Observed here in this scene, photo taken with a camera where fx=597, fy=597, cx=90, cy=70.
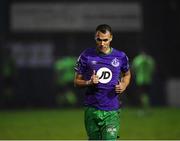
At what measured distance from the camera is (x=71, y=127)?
17047 mm

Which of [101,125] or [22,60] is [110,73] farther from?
[22,60]

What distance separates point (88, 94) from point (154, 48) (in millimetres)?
21114

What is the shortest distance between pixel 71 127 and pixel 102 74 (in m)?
9.73

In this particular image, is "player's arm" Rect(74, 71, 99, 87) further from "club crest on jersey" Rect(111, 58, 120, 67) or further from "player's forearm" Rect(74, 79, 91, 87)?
"club crest on jersey" Rect(111, 58, 120, 67)

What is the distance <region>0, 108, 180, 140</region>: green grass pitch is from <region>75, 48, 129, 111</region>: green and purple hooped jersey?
6.41 meters

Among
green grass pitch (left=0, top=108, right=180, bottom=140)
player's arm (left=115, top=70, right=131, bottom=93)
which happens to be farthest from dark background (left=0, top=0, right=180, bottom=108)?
player's arm (left=115, top=70, right=131, bottom=93)

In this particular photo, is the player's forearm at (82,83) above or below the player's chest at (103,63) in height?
below

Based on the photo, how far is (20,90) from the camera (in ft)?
92.0

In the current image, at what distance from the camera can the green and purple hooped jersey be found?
7.46 m

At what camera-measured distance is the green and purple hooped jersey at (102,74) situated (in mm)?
7459

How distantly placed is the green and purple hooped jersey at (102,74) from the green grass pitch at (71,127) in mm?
6407

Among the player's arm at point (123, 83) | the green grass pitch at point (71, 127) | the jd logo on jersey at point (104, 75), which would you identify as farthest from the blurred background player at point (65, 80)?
→ the jd logo on jersey at point (104, 75)

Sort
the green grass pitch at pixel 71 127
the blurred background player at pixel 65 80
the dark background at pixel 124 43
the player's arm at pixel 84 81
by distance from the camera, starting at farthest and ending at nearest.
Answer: the dark background at pixel 124 43 → the blurred background player at pixel 65 80 → the green grass pitch at pixel 71 127 → the player's arm at pixel 84 81

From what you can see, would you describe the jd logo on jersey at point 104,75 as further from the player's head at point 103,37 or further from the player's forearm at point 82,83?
the player's head at point 103,37
